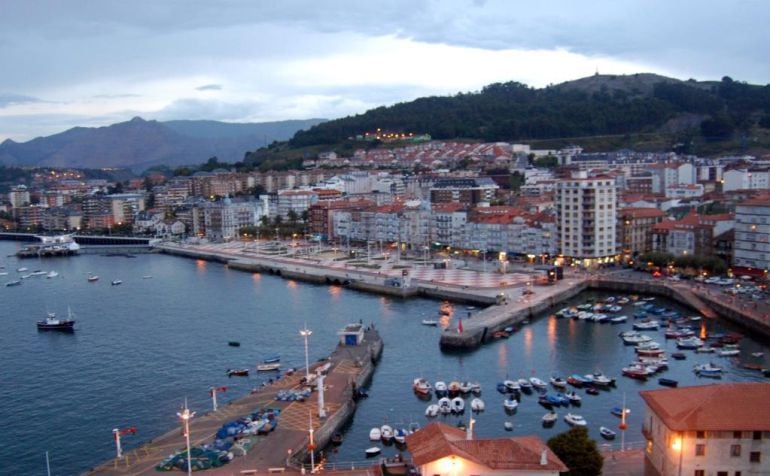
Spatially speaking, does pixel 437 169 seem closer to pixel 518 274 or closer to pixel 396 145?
pixel 396 145

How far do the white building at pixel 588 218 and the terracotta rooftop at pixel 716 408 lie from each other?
70.4 feet

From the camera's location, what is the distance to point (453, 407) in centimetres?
1555

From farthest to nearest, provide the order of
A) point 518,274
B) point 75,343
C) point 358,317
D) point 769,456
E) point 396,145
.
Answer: point 396,145 < point 518,274 < point 358,317 < point 75,343 < point 769,456

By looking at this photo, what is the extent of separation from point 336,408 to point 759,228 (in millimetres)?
19540

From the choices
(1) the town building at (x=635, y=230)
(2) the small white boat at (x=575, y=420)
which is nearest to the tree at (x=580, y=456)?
(2) the small white boat at (x=575, y=420)

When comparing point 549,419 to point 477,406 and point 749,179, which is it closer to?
point 477,406

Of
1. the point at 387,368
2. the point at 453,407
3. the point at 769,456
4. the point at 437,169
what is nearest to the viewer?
the point at 769,456

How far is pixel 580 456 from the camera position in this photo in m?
10.6

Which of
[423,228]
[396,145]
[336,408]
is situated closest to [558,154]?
[396,145]

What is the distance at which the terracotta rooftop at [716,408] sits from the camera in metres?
9.76

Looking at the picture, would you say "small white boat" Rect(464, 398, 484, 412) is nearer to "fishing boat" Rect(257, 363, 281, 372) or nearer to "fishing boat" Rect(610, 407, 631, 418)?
"fishing boat" Rect(610, 407, 631, 418)

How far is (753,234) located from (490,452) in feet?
70.5

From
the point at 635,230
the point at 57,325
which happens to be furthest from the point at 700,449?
the point at 635,230

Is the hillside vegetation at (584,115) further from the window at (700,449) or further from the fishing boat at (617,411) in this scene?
the window at (700,449)
